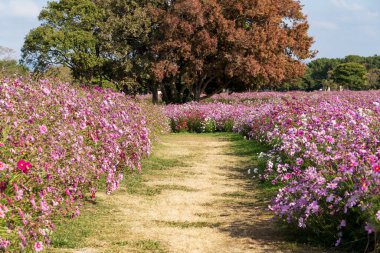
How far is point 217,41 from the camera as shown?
27234 mm

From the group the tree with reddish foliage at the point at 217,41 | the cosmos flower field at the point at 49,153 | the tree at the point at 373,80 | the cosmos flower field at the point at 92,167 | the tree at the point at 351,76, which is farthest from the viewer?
the tree at the point at 351,76

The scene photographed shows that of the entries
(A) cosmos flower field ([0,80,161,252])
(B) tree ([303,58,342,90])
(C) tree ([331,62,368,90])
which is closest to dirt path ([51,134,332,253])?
(A) cosmos flower field ([0,80,161,252])

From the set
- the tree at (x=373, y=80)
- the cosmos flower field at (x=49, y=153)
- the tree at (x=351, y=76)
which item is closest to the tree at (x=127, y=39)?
the cosmos flower field at (x=49, y=153)

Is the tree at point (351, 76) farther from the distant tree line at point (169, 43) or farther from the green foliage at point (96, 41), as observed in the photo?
the green foliage at point (96, 41)

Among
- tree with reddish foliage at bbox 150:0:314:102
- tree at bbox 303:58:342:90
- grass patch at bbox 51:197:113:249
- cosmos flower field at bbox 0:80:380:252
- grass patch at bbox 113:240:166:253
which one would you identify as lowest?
grass patch at bbox 113:240:166:253

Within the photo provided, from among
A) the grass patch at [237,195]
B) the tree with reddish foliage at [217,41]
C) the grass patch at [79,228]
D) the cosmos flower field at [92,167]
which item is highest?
the tree with reddish foliage at [217,41]

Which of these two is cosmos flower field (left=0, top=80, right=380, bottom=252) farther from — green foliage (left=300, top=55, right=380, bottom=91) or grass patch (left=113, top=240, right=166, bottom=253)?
green foliage (left=300, top=55, right=380, bottom=91)

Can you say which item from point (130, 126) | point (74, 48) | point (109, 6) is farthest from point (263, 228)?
point (74, 48)

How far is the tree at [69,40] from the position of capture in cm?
3017

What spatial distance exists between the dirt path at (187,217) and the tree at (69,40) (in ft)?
69.4

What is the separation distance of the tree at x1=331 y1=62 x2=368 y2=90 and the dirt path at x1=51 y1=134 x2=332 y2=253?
63.7m

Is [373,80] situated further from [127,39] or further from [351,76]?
[127,39]

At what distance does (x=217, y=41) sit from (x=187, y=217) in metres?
21.7

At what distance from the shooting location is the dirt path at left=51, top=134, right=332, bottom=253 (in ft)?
17.2
